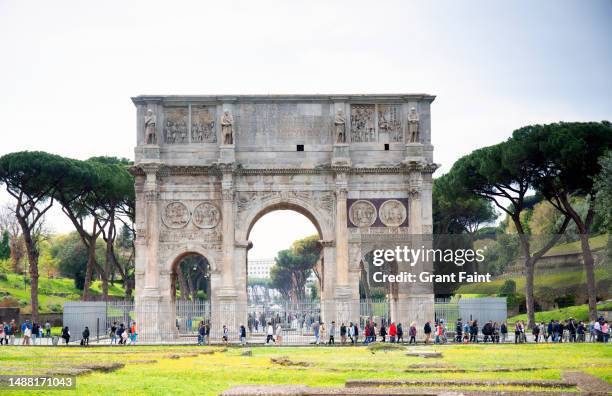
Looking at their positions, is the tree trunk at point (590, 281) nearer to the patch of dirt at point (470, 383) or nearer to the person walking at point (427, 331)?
the person walking at point (427, 331)

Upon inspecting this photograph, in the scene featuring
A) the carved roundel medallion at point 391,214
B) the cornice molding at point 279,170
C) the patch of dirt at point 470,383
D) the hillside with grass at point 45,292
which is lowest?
the patch of dirt at point 470,383

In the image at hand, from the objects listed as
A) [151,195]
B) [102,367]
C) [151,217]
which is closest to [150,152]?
[151,195]

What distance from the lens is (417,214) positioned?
35.9 metres

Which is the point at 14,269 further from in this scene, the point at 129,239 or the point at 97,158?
the point at 97,158

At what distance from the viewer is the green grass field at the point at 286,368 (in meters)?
16.6

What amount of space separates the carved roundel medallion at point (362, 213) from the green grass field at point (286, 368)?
903 centimetres

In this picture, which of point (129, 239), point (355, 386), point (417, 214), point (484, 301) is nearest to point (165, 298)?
point (417, 214)

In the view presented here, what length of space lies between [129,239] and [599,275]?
4076cm

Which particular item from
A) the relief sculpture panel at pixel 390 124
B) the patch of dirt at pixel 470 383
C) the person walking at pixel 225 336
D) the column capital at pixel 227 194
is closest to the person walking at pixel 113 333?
the person walking at pixel 225 336

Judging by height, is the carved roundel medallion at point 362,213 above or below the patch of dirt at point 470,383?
above

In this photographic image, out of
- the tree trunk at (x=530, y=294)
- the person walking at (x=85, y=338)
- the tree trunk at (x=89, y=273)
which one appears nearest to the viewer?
the person walking at (x=85, y=338)

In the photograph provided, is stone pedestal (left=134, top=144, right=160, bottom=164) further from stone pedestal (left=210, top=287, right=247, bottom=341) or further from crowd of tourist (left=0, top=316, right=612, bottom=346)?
crowd of tourist (left=0, top=316, right=612, bottom=346)

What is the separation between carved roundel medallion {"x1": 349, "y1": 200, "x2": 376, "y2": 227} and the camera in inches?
1423

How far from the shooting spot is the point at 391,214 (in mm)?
36281
